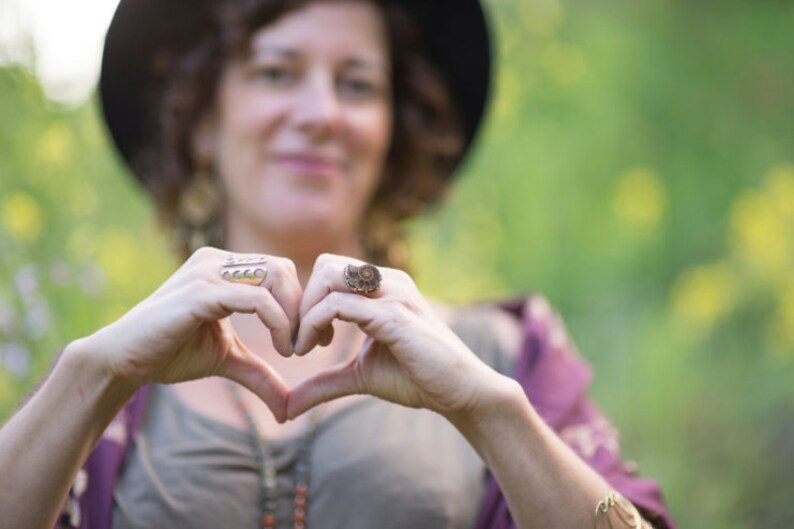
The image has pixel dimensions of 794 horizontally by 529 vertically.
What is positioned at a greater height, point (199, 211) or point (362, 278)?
point (199, 211)

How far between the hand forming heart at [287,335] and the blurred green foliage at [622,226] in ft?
3.17

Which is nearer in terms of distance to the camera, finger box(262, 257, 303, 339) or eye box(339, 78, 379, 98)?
finger box(262, 257, 303, 339)

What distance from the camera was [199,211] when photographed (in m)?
2.17

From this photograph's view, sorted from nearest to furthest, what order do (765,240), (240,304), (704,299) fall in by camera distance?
(240,304) < (704,299) < (765,240)

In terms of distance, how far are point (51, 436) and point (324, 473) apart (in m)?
0.45

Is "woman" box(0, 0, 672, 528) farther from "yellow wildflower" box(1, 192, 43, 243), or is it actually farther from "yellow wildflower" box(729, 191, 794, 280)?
"yellow wildflower" box(729, 191, 794, 280)

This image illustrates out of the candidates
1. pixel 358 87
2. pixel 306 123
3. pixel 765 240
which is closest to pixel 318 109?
pixel 306 123

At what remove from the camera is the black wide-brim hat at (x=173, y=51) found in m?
2.05

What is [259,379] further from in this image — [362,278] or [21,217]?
[21,217]

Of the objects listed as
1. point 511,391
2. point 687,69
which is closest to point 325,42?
point 511,391

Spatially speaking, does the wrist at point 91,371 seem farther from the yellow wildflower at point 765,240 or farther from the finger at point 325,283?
the yellow wildflower at point 765,240

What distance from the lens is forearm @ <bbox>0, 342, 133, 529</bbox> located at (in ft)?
3.90

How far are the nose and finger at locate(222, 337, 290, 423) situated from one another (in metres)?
0.63

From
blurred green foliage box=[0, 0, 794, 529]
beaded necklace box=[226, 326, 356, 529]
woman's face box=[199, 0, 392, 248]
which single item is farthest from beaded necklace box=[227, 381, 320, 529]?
blurred green foliage box=[0, 0, 794, 529]
